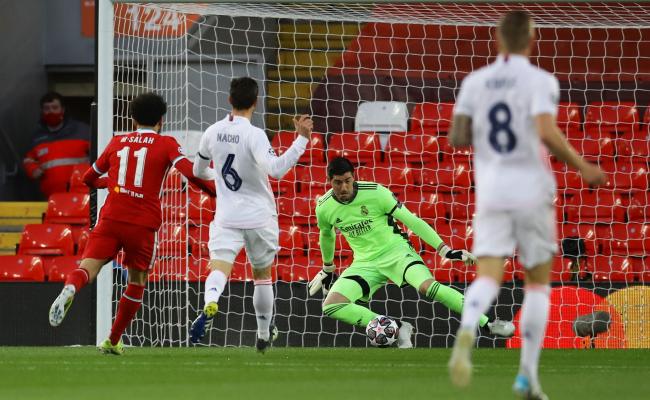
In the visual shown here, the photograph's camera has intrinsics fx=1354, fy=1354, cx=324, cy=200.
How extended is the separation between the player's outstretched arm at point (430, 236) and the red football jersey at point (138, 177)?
7.45ft

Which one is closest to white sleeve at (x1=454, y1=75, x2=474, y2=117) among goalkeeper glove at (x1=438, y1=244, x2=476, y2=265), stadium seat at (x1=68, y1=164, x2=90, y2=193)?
goalkeeper glove at (x1=438, y1=244, x2=476, y2=265)

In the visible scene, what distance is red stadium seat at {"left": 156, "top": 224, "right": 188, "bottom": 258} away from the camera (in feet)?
40.4

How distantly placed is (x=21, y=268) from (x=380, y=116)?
4.04m

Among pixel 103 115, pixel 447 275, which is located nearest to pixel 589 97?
pixel 447 275

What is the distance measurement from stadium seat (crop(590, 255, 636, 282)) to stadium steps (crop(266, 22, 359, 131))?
3.59m

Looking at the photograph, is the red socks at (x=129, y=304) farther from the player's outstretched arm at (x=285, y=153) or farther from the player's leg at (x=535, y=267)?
the player's leg at (x=535, y=267)

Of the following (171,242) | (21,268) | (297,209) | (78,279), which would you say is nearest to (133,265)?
(78,279)

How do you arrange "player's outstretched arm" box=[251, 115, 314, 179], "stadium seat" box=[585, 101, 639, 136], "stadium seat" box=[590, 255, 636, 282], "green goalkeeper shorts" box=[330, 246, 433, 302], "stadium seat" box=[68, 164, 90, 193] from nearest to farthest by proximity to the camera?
"player's outstretched arm" box=[251, 115, 314, 179], "green goalkeeper shorts" box=[330, 246, 433, 302], "stadium seat" box=[590, 255, 636, 282], "stadium seat" box=[585, 101, 639, 136], "stadium seat" box=[68, 164, 90, 193]

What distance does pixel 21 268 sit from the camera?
13.5m

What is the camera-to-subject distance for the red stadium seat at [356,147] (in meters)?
13.7

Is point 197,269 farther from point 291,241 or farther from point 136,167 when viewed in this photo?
point 136,167

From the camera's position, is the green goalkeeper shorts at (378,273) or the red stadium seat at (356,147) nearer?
the green goalkeeper shorts at (378,273)

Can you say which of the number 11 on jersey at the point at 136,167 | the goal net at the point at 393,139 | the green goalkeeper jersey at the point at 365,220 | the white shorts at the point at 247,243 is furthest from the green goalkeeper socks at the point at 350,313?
the number 11 on jersey at the point at 136,167

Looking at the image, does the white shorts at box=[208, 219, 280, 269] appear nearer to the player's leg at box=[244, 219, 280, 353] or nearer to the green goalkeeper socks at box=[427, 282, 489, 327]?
the player's leg at box=[244, 219, 280, 353]
